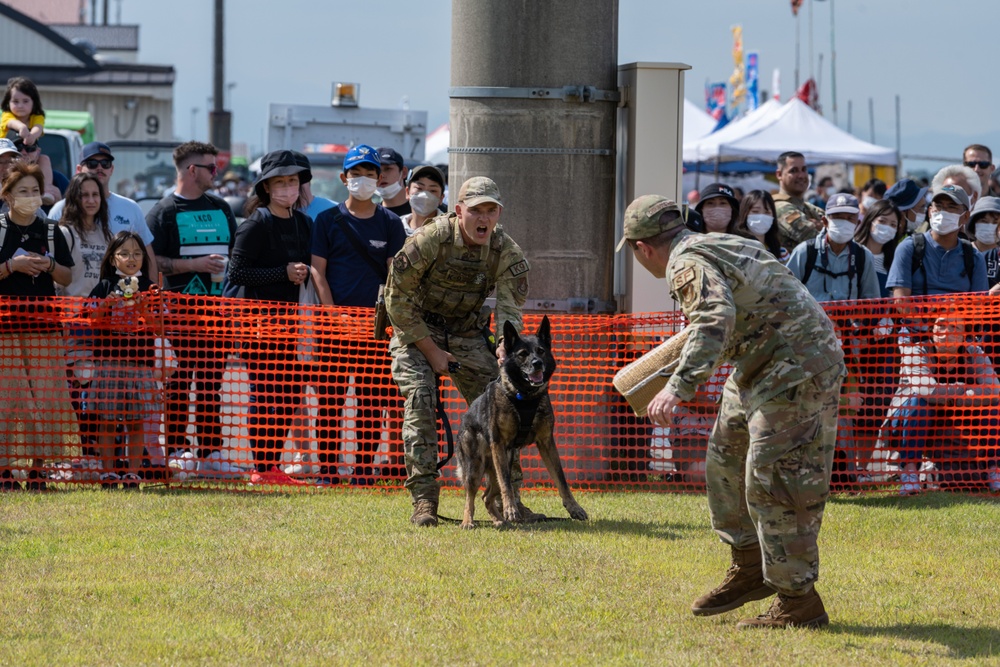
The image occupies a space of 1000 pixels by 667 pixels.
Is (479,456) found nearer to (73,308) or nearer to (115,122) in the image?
(73,308)

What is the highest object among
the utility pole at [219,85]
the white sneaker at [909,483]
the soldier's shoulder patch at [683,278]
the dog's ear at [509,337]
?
the utility pole at [219,85]

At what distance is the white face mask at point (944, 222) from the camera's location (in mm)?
9695

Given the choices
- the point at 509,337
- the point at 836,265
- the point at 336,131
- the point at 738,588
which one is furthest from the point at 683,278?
the point at 336,131

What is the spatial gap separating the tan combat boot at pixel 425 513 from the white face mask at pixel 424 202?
2.52 meters

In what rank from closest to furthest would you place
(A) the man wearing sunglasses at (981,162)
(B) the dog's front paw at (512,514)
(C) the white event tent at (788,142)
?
(B) the dog's front paw at (512,514) → (A) the man wearing sunglasses at (981,162) → (C) the white event tent at (788,142)

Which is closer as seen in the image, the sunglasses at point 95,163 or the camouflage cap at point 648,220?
the camouflage cap at point 648,220

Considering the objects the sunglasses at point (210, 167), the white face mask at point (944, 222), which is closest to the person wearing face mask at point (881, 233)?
the white face mask at point (944, 222)

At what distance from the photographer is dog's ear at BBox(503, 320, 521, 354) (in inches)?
299

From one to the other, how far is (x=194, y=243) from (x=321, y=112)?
918cm

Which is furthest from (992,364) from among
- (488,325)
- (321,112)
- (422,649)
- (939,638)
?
(321,112)

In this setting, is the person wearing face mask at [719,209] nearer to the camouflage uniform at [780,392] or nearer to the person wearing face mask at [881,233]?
the person wearing face mask at [881,233]

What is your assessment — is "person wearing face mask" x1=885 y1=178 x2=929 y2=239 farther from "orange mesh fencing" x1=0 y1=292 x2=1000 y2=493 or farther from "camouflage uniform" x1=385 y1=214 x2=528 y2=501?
"camouflage uniform" x1=385 y1=214 x2=528 y2=501

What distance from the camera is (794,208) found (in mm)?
11367

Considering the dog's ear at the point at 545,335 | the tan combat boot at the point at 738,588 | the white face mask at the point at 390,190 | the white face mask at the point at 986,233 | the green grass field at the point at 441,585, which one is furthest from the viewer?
the white face mask at the point at 390,190
